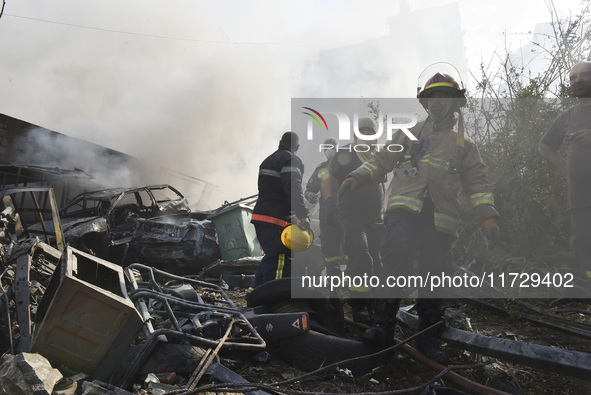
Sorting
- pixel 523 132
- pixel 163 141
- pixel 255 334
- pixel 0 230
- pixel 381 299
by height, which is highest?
pixel 163 141

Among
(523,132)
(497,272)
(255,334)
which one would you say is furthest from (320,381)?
(523,132)

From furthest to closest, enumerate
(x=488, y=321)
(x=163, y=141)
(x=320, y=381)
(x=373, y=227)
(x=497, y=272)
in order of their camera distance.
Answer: (x=163, y=141) < (x=497, y=272) < (x=373, y=227) < (x=488, y=321) < (x=320, y=381)

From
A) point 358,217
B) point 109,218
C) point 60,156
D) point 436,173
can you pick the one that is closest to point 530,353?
point 436,173

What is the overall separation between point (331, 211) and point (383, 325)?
2.11 meters

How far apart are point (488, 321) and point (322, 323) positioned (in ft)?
4.50

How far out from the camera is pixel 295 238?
341 cm

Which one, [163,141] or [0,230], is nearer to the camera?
[0,230]

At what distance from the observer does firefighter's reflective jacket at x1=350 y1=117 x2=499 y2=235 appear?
8.18ft

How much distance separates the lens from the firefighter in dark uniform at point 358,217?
3.24 m

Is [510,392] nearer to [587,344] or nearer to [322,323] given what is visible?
[587,344]

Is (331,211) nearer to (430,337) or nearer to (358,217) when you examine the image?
(358,217)

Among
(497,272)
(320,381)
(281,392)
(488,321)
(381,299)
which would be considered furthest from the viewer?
(497,272)

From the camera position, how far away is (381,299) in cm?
242

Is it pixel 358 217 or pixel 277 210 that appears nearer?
pixel 277 210
